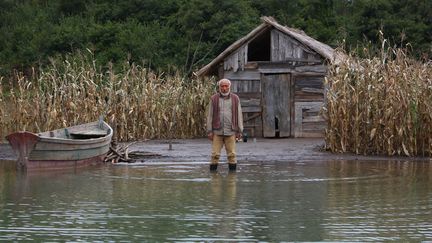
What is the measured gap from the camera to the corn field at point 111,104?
82.8ft

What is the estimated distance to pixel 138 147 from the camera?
2484 cm

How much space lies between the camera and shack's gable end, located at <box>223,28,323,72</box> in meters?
28.2

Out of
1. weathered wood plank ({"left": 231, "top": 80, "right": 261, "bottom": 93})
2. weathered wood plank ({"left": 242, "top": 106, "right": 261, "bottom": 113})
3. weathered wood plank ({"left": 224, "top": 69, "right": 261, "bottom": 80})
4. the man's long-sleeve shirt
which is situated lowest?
the man's long-sleeve shirt

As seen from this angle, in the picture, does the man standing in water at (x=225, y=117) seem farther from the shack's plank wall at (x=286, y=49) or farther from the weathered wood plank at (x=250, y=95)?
the weathered wood plank at (x=250, y=95)

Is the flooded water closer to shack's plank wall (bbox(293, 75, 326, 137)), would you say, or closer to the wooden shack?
shack's plank wall (bbox(293, 75, 326, 137))

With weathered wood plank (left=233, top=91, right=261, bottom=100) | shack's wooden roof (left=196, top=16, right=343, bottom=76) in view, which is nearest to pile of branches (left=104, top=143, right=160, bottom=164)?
shack's wooden roof (left=196, top=16, right=343, bottom=76)

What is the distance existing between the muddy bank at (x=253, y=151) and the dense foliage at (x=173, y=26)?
28.2 ft

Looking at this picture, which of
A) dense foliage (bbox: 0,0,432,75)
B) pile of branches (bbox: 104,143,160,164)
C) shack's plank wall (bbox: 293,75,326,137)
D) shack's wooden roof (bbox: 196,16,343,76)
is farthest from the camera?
dense foliage (bbox: 0,0,432,75)

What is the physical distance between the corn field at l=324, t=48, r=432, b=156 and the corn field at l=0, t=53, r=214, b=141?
5970 mm

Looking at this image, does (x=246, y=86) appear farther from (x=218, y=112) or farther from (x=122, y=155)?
(x=218, y=112)

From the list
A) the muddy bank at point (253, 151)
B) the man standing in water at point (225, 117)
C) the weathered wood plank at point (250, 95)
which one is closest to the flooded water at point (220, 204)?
the man standing in water at point (225, 117)

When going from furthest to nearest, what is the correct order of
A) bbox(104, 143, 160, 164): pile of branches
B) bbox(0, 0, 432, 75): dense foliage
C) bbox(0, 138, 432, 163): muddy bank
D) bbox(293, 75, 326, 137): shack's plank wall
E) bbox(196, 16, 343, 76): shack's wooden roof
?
bbox(0, 0, 432, 75): dense foliage < bbox(293, 75, 326, 137): shack's plank wall < bbox(196, 16, 343, 76): shack's wooden roof < bbox(0, 138, 432, 163): muddy bank < bbox(104, 143, 160, 164): pile of branches

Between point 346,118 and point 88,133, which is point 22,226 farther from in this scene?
point 346,118

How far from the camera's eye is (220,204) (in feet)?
43.9
